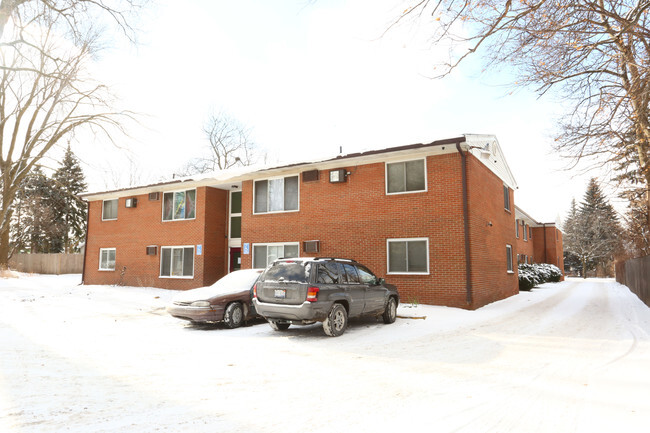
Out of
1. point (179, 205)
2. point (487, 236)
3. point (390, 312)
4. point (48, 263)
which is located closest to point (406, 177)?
point (487, 236)

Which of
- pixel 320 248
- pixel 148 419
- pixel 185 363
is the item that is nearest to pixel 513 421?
pixel 148 419

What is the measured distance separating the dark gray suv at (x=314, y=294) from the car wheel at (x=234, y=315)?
1108 mm

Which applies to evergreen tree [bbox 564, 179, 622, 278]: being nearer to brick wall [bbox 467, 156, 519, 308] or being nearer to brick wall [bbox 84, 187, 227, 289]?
brick wall [bbox 467, 156, 519, 308]

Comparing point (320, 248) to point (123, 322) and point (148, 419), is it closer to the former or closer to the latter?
point (123, 322)

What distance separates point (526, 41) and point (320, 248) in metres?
10.1

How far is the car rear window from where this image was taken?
27.2ft

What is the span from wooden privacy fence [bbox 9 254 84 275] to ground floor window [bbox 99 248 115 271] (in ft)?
49.9

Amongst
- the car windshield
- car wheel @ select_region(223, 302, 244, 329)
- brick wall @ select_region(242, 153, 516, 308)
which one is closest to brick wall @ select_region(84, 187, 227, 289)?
brick wall @ select_region(242, 153, 516, 308)

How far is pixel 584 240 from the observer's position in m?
51.9

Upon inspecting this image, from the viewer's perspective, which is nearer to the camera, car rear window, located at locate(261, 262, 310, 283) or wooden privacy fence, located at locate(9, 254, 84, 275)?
car rear window, located at locate(261, 262, 310, 283)

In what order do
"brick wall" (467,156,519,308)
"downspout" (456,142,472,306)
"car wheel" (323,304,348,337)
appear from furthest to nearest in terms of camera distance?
"brick wall" (467,156,519,308)
"downspout" (456,142,472,306)
"car wheel" (323,304,348,337)

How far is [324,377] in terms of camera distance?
533 centimetres

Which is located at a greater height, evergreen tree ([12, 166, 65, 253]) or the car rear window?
evergreen tree ([12, 166, 65, 253])

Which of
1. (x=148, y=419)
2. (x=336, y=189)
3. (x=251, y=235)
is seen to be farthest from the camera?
(x=251, y=235)
